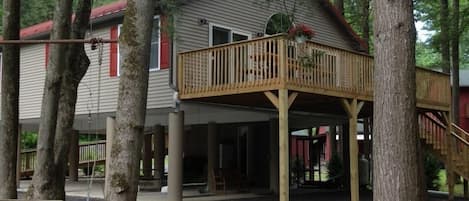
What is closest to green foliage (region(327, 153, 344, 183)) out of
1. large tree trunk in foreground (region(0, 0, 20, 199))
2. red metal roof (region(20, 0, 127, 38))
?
red metal roof (region(20, 0, 127, 38))

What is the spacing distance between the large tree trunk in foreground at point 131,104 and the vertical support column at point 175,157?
7512 millimetres

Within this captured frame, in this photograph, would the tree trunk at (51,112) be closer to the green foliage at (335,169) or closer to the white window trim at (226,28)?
the white window trim at (226,28)

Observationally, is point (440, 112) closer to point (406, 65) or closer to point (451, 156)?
point (451, 156)

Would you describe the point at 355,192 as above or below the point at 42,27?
below

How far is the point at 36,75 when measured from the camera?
2116 centimetres

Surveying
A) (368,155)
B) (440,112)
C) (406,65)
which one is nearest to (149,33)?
(406,65)

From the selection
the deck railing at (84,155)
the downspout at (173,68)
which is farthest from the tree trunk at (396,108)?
the deck railing at (84,155)

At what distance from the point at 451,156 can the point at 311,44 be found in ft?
24.4

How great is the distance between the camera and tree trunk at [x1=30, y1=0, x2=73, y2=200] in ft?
43.1

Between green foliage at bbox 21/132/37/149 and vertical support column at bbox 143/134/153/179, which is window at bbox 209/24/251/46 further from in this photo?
green foliage at bbox 21/132/37/149

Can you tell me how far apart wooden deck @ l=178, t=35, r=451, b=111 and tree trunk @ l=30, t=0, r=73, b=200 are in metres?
3.39

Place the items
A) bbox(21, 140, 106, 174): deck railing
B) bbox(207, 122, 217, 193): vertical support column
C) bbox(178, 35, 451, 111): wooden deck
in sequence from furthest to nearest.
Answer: bbox(21, 140, 106, 174): deck railing < bbox(207, 122, 217, 193): vertical support column < bbox(178, 35, 451, 111): wooden deck

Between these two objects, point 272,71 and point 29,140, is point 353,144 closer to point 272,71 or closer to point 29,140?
point 272,71

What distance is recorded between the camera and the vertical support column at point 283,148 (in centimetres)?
1330
